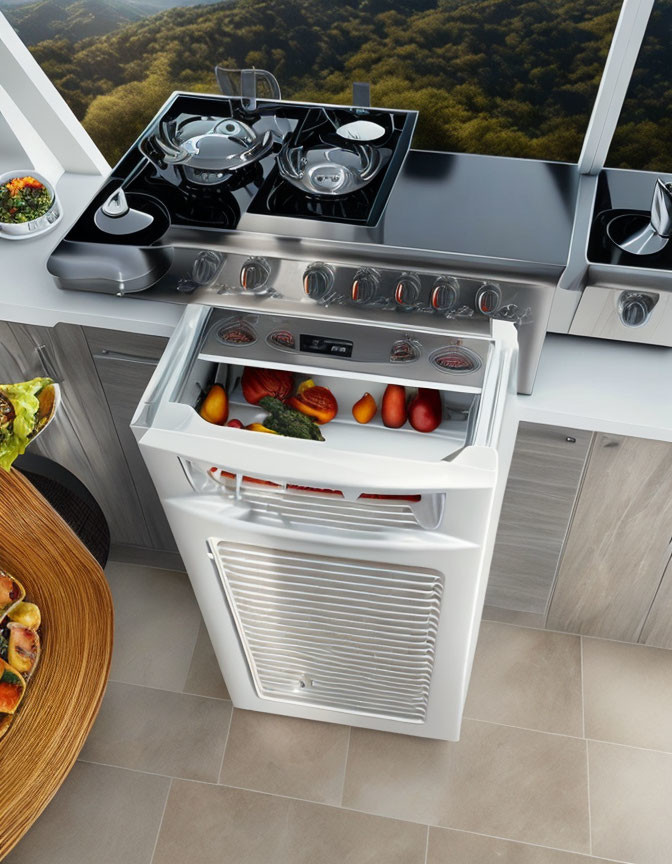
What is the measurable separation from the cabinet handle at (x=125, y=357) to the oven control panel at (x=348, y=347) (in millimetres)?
219

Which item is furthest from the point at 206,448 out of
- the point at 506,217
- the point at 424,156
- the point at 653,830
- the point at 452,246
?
the point at 653,830

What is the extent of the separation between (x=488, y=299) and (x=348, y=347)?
0.24m

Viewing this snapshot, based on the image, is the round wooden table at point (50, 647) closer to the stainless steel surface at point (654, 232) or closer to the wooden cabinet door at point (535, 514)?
the wooden cabinet door at point (535, 514)

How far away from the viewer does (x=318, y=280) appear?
1202 millimetres

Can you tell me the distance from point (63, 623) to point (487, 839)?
37.4 inches

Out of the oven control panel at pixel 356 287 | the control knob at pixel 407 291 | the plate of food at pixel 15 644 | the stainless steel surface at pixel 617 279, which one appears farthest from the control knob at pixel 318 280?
the plate of food at pixel 15 644

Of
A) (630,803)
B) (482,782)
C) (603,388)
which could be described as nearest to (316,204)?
(603,388)

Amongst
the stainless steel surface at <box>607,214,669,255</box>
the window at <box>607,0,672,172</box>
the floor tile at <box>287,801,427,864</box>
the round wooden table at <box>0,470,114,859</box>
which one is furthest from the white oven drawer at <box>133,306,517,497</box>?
the window at <box>607,0,672,172</box>

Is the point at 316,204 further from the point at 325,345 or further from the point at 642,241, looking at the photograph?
the point at 642,241

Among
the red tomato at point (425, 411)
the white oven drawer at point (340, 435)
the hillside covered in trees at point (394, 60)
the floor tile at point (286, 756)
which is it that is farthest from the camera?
the hillside covered in trees at point (394, 60)

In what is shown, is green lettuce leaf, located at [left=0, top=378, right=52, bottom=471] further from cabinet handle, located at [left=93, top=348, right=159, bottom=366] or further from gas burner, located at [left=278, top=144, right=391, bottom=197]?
gas burner, located at [left=278, top=144, right=391, bottom=197]

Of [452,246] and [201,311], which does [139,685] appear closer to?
[201,311]

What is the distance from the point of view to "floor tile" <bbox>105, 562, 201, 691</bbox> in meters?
1.77

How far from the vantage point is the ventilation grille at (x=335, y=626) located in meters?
1.18
